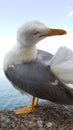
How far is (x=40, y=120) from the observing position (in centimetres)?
311

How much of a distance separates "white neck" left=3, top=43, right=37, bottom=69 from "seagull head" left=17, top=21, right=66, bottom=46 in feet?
0.30

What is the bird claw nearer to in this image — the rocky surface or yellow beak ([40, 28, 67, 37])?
the rocky surface

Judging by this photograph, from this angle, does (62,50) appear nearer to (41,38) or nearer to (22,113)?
(41,38)

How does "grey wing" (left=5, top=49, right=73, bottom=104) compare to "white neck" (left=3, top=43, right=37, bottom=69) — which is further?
"white neck" (left=3, top=43, right=37, bottom=69)

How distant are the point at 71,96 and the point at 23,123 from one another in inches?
21.3

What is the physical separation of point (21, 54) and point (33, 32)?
30cm

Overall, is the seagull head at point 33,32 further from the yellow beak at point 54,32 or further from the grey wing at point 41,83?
the grey wing at point 41,83

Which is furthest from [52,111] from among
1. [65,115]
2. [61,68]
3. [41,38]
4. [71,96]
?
[41,38]

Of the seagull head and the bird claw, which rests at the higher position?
the seagull head

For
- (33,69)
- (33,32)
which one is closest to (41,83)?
(33,69)

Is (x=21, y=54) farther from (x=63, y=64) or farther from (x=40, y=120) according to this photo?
(x=40, y=120)

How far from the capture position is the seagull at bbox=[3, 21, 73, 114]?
2998 mm

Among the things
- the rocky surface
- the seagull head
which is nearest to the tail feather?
the seagull head

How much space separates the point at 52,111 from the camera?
3.30 metres
